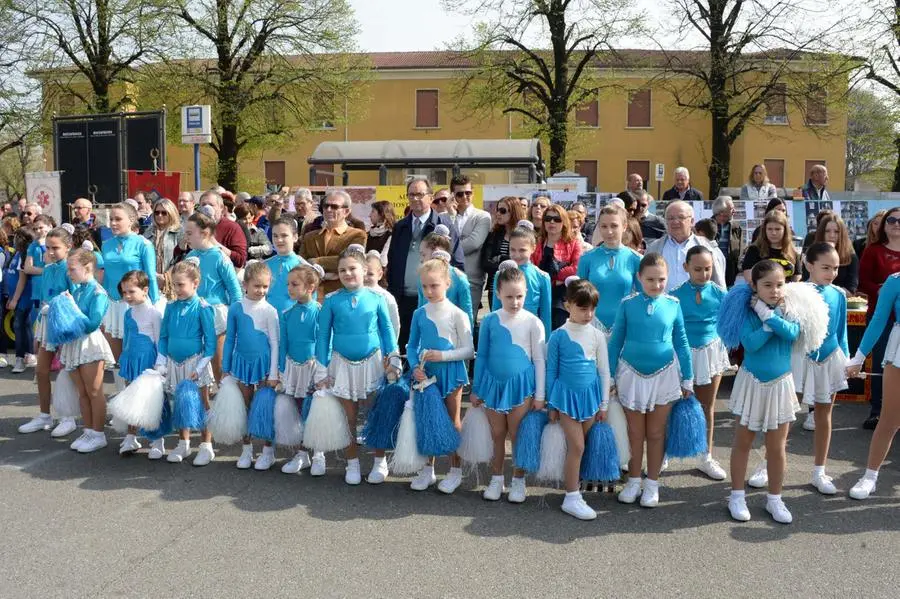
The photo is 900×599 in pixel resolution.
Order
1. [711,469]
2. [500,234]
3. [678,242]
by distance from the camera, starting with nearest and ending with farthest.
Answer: [711,469] < [678,242] < [500,234]

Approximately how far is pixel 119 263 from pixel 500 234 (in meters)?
3.22

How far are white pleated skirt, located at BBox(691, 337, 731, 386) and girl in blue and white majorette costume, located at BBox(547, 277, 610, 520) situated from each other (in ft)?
2.75

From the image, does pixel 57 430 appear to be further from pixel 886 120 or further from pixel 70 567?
pixel 886 120

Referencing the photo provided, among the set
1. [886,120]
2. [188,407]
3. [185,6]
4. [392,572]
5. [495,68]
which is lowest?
[392,572]

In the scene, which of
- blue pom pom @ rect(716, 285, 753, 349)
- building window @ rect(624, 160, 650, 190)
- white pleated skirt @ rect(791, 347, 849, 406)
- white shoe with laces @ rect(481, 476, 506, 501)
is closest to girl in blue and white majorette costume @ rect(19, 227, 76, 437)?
white shoe with laces @ rect(481, 476, 506, 501)

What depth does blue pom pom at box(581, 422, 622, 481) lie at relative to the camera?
468 centimetres

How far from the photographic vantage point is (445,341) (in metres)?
5.01

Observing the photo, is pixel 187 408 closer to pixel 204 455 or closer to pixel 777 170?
pixel 204 455

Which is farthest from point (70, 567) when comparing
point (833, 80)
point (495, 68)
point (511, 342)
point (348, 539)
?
point (495, 68)

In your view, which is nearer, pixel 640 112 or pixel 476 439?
pixel 476 439

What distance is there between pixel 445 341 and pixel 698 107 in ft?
71.7

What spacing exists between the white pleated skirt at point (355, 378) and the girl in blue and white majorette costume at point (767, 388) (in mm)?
2187

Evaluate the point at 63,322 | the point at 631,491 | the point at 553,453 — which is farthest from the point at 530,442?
the point at 63,322

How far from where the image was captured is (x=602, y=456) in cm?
468
